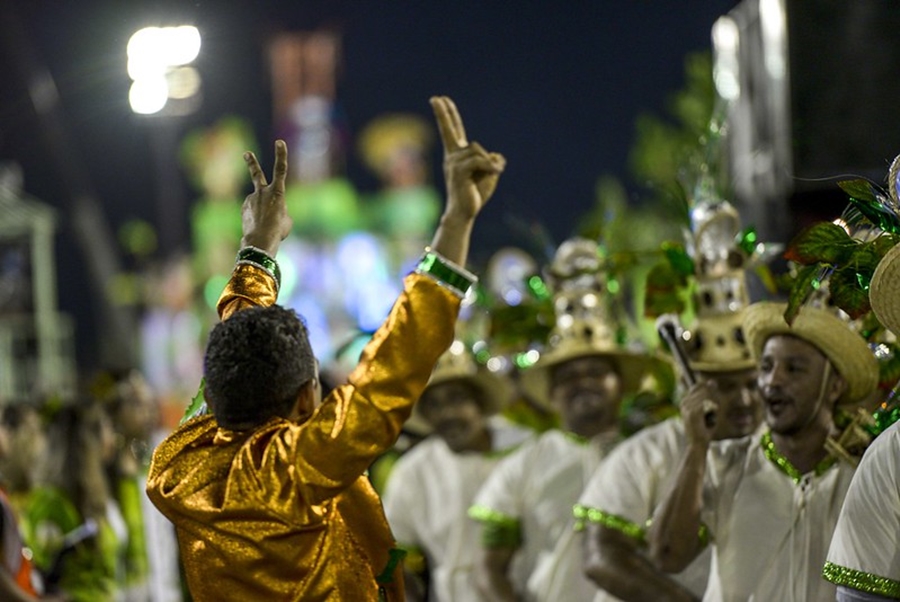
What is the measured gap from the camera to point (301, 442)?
3.86m

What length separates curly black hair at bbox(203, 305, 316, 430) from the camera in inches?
156

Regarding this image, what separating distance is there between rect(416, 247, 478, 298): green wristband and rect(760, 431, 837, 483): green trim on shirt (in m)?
1.78

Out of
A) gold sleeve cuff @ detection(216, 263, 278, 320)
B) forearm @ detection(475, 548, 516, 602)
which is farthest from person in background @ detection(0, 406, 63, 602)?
forearm @ detection(475, 548, 516, 602)

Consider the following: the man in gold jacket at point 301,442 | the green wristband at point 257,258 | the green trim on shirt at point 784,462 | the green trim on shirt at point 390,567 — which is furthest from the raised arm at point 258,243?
the green trim on shirt at point 784,462

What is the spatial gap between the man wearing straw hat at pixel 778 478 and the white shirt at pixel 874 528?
100 centimetres

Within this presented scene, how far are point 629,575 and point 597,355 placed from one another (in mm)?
1622

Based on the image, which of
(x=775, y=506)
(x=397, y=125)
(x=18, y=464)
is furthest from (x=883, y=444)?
(x=397, y=125)

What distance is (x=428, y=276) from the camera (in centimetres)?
388

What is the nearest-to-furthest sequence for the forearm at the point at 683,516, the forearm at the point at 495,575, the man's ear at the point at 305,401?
the man's ear at the point at 305,401
the forearm at the point at 683,516
the forearm at the point at 495,575

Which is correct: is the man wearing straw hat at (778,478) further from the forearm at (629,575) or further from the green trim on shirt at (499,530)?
the green trim on shirt at (499,530)

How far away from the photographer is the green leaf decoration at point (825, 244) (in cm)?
434

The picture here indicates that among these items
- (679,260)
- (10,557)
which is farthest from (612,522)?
(10,557)

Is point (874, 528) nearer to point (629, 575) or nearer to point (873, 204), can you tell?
point (873, 204)

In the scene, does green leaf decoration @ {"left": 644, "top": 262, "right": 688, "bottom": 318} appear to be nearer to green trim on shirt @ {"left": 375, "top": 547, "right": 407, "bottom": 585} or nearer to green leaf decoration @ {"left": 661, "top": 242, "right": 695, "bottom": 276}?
green leaf decoration @ {"left": 661, "top": 242, "right": 695, "bottom": 276}
